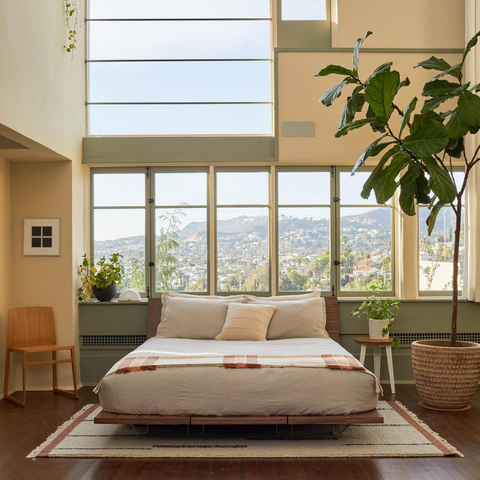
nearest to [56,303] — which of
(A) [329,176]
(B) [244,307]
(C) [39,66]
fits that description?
(B) [244,307]

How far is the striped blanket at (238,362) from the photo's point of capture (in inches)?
170

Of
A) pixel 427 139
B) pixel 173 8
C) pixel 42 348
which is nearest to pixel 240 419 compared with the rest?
pixel 42 348

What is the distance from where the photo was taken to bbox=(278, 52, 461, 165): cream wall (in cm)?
650

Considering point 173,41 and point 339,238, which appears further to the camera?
point 173,41

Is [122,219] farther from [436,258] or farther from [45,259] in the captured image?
[436,258]

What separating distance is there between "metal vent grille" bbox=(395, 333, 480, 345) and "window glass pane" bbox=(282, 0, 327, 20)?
3777 millimetres

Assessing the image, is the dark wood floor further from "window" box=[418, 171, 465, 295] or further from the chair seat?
"window" box=[418, 171, 465, 295]

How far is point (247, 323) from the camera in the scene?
5676 mm

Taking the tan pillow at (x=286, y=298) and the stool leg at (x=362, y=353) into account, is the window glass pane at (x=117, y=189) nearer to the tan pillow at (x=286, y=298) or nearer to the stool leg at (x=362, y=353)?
the tan pillow at (x=286, y=298)

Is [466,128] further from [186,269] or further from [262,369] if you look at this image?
[186,269]

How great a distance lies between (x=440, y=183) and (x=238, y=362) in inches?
87.1

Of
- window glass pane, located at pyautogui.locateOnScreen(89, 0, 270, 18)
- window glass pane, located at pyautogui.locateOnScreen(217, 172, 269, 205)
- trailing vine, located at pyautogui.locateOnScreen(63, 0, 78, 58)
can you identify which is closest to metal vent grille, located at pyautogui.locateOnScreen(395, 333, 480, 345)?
window glass pane, located at pyautogui.locateOnScreen(217, 172, 269, 205)

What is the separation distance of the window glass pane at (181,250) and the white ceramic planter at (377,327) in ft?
6.35

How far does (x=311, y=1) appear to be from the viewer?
680 cm
